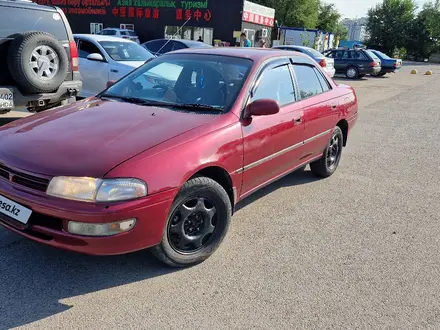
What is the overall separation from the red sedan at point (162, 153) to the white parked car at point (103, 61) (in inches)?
178

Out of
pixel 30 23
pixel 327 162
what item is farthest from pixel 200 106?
pixel 30 23

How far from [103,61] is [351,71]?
634 inches

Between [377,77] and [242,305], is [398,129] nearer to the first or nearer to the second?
[242,305]

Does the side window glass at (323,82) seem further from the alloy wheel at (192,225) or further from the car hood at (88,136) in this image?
the alloy wheel at (192,225)

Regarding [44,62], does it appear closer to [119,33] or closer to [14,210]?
[14,210]

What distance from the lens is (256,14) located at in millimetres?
30109

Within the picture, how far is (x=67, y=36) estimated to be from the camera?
21.6ft

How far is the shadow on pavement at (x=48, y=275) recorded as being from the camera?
8.71 feet

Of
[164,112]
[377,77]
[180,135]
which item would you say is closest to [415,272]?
[180,135]

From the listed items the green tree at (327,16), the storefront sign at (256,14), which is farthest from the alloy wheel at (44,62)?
the green tree at (327,16)

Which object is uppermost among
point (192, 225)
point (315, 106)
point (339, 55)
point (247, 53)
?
point (339, 55)

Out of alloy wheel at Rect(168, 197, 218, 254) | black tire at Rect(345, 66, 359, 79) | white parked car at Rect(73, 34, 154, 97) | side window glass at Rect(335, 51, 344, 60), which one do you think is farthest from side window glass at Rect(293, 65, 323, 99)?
side window glass at Rect(335, 51, 344, 60)

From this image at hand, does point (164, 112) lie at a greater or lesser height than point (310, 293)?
greater

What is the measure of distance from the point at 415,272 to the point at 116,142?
249 centimetres
